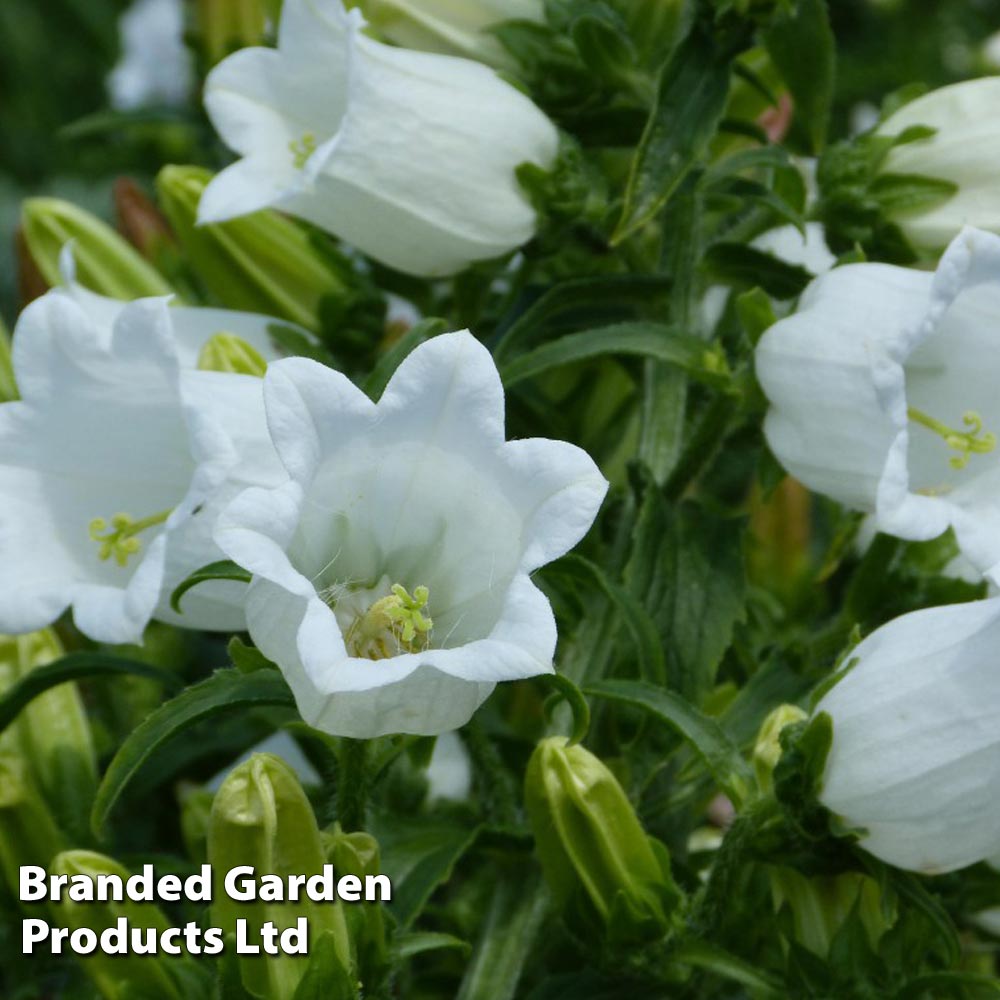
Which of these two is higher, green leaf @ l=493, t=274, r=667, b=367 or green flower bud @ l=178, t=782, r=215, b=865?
green leaf @ l=493, t=274, r=667, b=367

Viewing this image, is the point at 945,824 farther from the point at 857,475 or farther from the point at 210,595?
the point at 210,595

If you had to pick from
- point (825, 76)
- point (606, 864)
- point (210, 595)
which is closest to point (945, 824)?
point (606, 864)

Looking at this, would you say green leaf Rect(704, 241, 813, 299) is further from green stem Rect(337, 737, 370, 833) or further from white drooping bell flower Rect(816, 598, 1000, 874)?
green stem Rect(337, 737, 370, 833)

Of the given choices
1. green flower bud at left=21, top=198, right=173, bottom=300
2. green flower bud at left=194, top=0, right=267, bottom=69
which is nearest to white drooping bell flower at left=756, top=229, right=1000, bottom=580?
green flower bud at left=21, top=198, right=173, bottom=300

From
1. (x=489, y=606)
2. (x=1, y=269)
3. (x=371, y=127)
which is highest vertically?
(x=371, y=127)

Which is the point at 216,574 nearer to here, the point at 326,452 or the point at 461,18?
the point at 326,452

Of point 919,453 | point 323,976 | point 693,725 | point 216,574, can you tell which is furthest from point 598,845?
point 919,453
